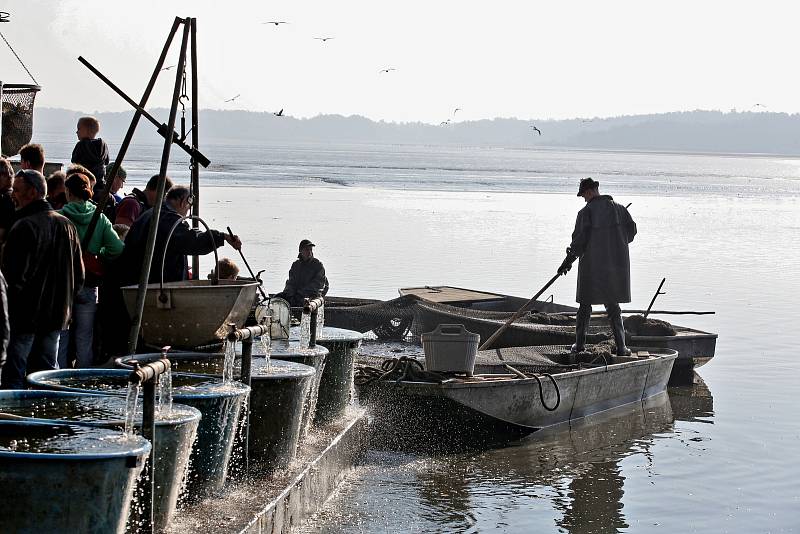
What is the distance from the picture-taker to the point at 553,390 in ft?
37.8

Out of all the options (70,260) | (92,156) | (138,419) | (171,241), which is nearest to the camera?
(138,419)

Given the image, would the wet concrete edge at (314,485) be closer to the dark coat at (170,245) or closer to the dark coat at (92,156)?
the dark coat at (170,245)

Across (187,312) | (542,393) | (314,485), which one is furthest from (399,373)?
(187,312)

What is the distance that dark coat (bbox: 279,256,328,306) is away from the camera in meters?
15.2

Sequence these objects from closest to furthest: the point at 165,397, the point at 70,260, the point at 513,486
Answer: the point at 165,397, the point at 70,260, the point at 513,486

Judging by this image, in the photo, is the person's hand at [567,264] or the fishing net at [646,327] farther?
the fishing net at [646,327]

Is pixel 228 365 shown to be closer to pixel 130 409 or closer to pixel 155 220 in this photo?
pixel 155 220

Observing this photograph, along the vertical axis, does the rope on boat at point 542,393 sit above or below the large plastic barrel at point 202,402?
below

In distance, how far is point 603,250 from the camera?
13188 millimetres

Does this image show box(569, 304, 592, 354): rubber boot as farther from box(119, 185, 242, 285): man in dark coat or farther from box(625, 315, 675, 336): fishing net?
box(119, 185, 242, 285): man in dark coat

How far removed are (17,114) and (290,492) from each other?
18.2 ft

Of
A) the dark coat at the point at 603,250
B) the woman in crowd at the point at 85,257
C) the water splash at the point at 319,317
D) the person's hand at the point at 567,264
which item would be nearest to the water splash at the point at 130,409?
the woman in crowd at the point at 85,257

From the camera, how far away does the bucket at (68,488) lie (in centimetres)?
479

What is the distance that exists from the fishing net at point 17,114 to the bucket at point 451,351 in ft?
13.4
